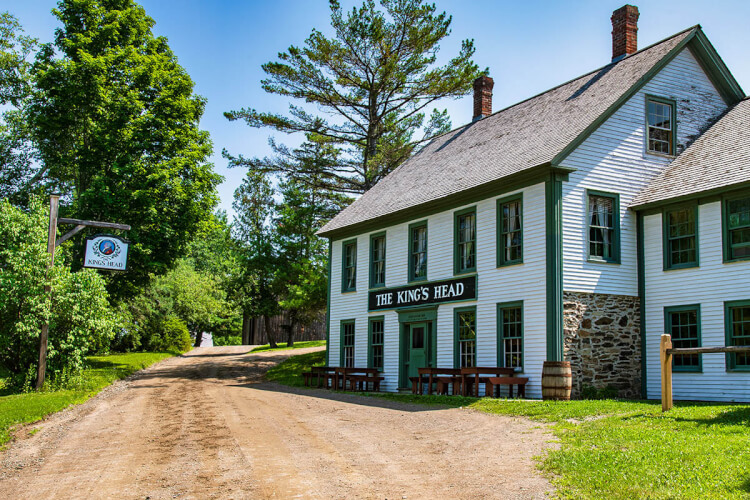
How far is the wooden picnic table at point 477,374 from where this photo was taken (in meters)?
16.8

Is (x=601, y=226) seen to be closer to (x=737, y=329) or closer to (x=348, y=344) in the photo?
(x=737, y=329)

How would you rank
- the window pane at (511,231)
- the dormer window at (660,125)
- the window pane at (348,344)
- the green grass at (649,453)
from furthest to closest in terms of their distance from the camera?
1. the window pane at (348,344)
2. the dormer window at (660,125)
3. the window pane at (511,231)
4. the green grass at (649,453)

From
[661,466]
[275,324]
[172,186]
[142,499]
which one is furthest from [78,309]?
[275,324]

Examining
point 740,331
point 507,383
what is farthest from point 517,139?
point 740,331

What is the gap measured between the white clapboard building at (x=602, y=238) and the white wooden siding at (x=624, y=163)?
42 millimetres

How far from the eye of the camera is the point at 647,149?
1888 cm

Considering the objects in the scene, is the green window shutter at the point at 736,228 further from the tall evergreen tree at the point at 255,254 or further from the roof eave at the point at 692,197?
the tall evergreen tree at the point at 255,254

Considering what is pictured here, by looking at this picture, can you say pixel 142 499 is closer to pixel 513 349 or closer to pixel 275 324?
pixel 513 349

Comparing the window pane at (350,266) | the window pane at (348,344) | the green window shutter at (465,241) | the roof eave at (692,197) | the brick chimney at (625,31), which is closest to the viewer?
the roof eave at (692,197)

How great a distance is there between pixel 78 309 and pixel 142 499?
12714 mm

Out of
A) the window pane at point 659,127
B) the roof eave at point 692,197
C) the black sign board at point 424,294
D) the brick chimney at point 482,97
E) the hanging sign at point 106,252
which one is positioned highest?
the brick chimney at point 482,97

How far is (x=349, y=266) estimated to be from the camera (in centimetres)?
2548

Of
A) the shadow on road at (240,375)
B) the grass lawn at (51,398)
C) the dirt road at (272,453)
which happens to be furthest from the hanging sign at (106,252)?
the dirt road at (272,453)

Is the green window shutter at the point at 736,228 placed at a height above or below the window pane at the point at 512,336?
above
